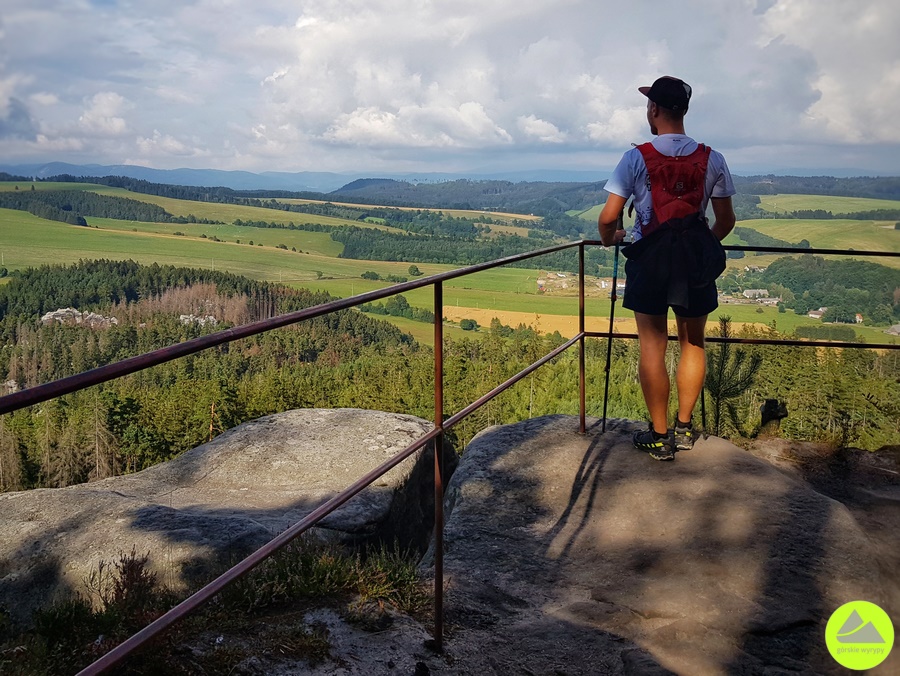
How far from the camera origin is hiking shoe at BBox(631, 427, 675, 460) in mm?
4621

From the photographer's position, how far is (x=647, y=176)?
391cm

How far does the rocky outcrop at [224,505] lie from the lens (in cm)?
613

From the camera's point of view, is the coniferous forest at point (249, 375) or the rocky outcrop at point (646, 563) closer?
the rocky outcrop at point (646, 563)

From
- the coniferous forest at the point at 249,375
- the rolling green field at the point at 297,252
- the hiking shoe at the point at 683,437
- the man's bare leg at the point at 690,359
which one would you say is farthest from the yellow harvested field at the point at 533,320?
the man's bare leg at the point at 690,359

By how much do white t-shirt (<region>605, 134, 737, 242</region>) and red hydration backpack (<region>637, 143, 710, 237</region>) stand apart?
0.03 m

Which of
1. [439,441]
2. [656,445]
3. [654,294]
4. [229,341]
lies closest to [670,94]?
[654,294]

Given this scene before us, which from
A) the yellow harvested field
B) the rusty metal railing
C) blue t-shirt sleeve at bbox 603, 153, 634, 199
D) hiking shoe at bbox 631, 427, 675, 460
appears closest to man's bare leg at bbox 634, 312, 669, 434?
hiking shoe at bbox 631, 427, 675, 460

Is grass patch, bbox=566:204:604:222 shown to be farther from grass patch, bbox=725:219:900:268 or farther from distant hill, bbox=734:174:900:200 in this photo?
distant hill, bbox=734:174:900:200

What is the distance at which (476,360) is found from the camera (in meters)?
74.5

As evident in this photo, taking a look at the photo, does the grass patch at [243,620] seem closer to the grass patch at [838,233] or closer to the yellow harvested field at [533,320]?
the grass patch at [838,233]

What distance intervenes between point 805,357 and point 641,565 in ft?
97.6

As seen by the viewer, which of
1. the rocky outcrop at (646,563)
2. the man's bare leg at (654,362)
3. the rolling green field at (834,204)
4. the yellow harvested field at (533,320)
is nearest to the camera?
the rocky outcrop at (646,563)

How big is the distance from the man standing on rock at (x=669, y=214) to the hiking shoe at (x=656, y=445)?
0.73m

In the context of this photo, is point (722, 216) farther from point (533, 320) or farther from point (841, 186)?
point (533, 320)
